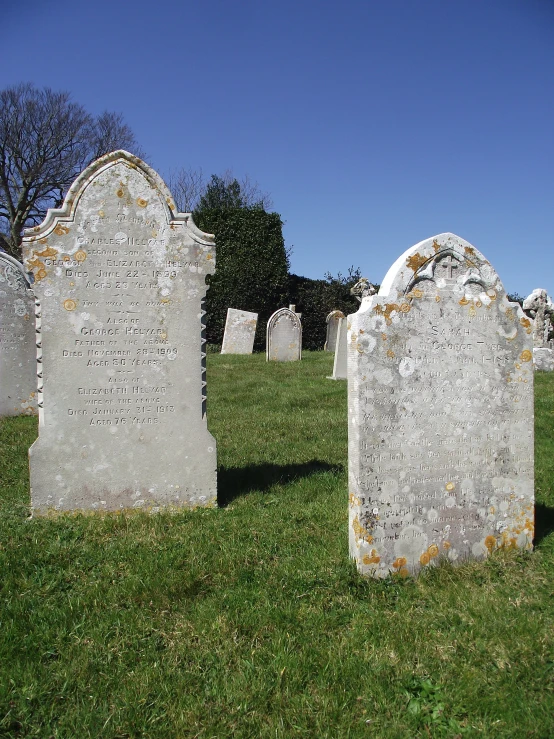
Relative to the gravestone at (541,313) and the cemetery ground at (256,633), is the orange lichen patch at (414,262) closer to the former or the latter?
the cemetery ground at (256,633)

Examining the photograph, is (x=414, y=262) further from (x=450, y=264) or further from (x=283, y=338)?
(x=283, y=338)

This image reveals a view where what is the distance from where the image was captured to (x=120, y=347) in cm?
492

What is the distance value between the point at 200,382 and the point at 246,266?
18.9 meters

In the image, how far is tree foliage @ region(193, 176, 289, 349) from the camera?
23.2 meters

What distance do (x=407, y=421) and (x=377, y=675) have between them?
1.60m

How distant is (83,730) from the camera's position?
7.80 feet

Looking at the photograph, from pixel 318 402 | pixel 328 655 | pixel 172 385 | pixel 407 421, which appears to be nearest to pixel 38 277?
pixel 172 385

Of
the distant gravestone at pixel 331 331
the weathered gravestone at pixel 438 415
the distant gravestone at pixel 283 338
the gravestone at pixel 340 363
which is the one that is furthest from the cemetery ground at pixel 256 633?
the distant gravestone at pixel 331 331

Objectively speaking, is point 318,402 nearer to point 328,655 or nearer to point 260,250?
point 328,655

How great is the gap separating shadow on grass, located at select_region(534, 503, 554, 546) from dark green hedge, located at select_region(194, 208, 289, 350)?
18801 millimetres

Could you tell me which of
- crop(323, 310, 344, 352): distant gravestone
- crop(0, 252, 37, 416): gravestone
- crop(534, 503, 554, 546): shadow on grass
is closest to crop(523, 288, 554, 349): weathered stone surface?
crop(323, 310, 344, 352): distant gravestone

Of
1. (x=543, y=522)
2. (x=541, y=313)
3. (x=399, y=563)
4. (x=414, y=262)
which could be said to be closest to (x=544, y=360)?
(x=541, y=313)

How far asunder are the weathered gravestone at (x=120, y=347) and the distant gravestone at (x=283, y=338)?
37.8 ft

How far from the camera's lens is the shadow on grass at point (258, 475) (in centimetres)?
547
